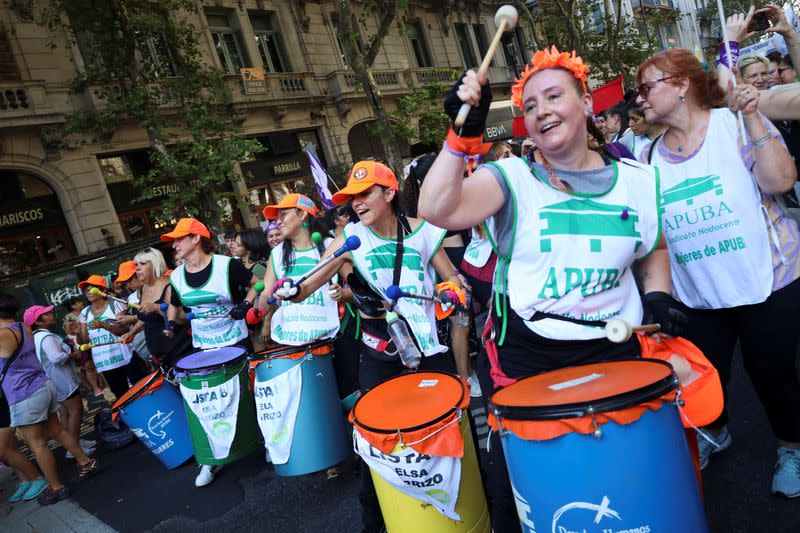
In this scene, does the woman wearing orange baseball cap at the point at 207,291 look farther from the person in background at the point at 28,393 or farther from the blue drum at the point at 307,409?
the person in background at the point at 28,393

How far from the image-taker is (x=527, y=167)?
6.26 ft

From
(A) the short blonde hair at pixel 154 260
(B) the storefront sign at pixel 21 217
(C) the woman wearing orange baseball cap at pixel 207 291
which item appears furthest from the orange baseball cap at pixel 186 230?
(B) the storefront sign at pixel 21 217

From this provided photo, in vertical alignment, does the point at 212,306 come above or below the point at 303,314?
above

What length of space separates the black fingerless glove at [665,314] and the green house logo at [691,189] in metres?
0.64

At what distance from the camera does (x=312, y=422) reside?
12.4 ft

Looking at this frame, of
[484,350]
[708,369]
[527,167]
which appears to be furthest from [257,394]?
[708,369]

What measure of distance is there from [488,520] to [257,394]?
1.91 meters

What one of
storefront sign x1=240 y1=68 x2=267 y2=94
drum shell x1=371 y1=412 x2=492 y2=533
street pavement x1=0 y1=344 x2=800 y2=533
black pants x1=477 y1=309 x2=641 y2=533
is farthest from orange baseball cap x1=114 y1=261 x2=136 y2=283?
storefront sign x1=240 y1=68 x2=267 y2=94

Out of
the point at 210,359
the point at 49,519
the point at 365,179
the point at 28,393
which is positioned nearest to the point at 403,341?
the point at 365,179

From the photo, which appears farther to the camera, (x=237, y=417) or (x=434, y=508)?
(x=237, y=417)

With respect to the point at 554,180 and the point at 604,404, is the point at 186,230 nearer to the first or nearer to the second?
the point at 554,180

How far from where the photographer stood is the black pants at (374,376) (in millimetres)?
2883

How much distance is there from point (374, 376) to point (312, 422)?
1.00 metres

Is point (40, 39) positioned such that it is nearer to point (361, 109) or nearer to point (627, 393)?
point (361, 109)
